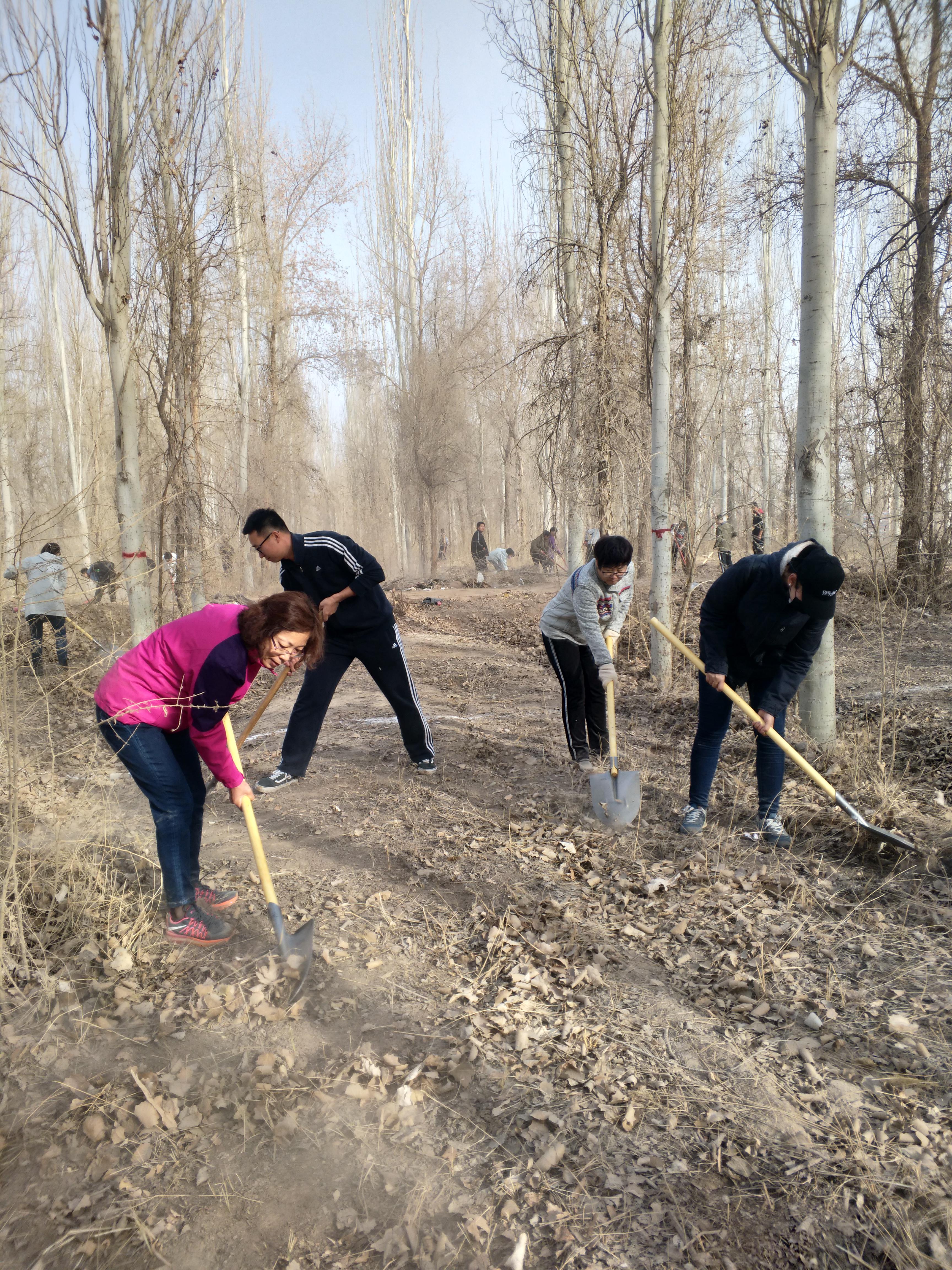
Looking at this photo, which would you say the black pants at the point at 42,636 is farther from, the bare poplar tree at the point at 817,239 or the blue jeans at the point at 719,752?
the bare poplar tree at the point at 817,239

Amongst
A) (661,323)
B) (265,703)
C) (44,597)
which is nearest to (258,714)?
(265,703)

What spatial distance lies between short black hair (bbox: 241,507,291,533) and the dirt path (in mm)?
1686

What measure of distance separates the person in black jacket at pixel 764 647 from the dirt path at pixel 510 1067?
27cm

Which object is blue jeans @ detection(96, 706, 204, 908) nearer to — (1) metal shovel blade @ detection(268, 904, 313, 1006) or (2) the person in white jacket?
(1) metal shovel blade @ detection(268, 904, 313, 1006)

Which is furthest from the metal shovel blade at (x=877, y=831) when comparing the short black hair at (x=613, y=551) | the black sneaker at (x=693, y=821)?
the short black hair at (x=613, y=551)

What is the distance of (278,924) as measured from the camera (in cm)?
283

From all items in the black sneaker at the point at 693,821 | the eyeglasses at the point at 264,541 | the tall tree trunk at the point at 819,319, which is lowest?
the black sneaker at the point at 693,821

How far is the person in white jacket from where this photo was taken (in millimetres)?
2959

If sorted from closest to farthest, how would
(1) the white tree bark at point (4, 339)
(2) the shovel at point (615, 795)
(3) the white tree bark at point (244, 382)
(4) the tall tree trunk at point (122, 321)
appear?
(2) the shovel at point (615, 795) → (4) the tall tree trunk at point (122, 321) → (1) the white tree bark at point (4, 339) → (3) the white tree bark at point (244, 382)

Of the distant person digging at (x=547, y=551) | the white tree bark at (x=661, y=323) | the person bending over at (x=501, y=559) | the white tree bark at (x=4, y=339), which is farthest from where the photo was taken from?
the person bending over at (x=501, y=559)

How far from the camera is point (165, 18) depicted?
5.61 meters

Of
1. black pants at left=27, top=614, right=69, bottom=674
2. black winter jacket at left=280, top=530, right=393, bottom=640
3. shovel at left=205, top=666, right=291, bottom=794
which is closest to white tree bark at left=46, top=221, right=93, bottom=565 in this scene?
black pants at left=27, top=614, right=69, bottom=674

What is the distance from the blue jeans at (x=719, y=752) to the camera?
374 cm

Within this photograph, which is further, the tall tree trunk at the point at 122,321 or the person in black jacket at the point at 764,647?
the tall tree trunk at the point at 122,321
